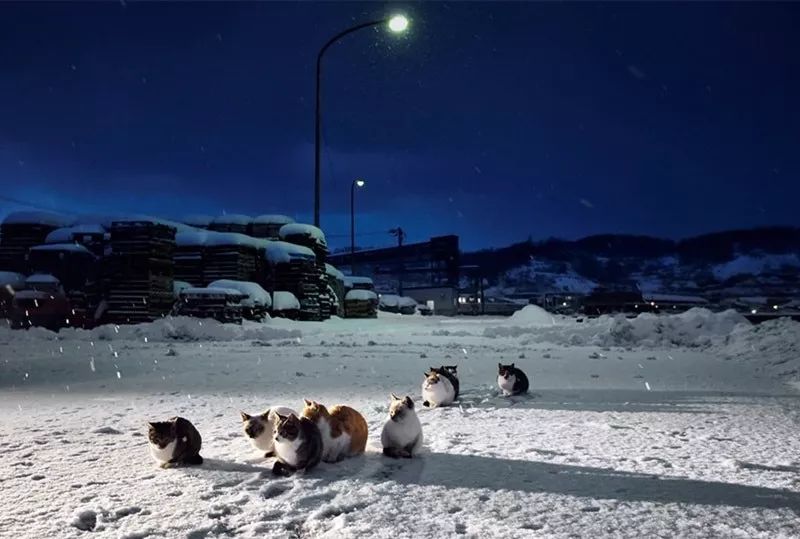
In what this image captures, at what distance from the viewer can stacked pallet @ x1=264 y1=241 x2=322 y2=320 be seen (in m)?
29.7

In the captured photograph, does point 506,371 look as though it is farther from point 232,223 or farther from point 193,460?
point 232,223

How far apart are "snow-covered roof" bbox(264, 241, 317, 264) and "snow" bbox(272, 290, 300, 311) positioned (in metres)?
2.07

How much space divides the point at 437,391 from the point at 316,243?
26.1 meters

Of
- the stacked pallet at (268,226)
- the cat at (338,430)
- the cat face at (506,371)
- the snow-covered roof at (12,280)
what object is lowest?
the cat at (338,430)

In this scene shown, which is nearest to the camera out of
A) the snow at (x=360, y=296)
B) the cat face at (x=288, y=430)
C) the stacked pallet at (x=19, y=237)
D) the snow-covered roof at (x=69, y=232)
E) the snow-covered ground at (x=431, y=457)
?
the snow-covered ground at (x=431, y=457)

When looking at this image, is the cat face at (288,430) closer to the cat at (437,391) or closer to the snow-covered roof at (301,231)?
the cat at (437,391)

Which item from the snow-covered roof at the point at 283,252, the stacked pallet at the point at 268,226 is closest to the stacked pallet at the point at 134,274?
the snow-covered roof at the point at 283,252

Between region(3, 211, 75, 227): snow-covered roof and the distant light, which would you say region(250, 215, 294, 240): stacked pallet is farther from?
the distant light

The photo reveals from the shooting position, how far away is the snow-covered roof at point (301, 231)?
106 feet

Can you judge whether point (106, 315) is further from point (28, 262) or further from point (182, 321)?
point (182, 321)

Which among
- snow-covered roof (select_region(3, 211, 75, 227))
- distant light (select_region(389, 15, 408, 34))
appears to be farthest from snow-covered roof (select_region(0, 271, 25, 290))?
distant light (select_region(389, 15, 408, 34))

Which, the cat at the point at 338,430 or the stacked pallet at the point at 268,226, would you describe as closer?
the cat at the point at 338,430

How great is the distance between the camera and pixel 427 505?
3.58 meters

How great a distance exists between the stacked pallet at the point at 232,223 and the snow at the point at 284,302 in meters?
8.25
